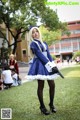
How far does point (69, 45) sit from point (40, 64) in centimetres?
31

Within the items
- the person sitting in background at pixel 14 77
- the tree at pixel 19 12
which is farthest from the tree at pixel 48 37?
the person sitting in background at pixel 14 77

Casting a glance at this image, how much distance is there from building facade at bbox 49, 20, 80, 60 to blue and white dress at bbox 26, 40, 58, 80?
0.17 meters

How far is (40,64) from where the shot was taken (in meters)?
2.31

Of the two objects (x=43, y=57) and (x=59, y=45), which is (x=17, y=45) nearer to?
(x=59, y=45)

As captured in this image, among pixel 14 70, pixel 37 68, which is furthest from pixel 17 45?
pixel 14 70

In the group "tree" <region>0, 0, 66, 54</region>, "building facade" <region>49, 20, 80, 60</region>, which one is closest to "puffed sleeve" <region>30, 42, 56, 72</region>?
"building facade" <region>49, 20, 80, 60</region>

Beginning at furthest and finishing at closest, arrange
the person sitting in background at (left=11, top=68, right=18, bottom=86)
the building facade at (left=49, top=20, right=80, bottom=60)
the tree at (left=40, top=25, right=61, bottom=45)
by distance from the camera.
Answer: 1. the person sitting in background at (left=11, top=68, right=18, bottom=86)
2. the tree at (left=40, top=25, right=61, bottom=45)
3. the building facade at (left=49, top=20, right=80, bottom=60)

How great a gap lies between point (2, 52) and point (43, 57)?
1.17 meters

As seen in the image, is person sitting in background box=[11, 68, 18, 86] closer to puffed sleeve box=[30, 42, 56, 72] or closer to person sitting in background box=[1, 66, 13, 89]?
person sitting in background box=[1, 66, 13, 89]

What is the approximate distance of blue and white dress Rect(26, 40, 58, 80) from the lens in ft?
7.48

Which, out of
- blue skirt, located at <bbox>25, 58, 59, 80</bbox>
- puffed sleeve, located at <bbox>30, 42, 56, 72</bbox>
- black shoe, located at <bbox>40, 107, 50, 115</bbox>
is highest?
puffed sleeve, located at <bbox>30, 42, 56, 72</bbox>

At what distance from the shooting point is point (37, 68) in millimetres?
2314

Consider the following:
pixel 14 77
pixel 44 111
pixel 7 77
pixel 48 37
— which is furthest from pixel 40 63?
pixel 14 77

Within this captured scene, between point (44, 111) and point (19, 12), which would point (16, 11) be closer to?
point (19, 12)
